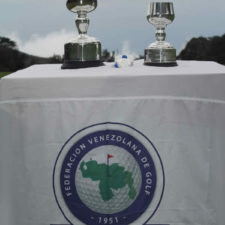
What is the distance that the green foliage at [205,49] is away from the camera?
9195 mm

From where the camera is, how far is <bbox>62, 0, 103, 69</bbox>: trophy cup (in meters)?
1.40

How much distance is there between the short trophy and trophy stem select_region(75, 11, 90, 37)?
243mm

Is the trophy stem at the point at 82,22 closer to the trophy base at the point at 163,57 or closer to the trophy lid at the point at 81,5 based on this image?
the trophy lid at the point at 81,5

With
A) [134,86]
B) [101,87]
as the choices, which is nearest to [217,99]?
[134,86]

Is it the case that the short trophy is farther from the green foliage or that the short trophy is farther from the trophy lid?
the green foliage

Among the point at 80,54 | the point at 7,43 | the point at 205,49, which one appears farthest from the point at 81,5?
the point at 7,43

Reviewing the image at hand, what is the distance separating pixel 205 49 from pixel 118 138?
28.4 feet

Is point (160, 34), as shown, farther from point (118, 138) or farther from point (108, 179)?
point (108, 179)

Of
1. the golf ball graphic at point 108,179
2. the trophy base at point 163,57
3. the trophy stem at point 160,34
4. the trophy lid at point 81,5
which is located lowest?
the golf ball graphic at point 108,179

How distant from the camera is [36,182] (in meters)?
1.28

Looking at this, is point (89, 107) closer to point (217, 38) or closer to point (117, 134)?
point (117, 134)

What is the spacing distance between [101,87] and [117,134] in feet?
0.52

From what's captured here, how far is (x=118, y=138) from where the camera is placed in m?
1.24

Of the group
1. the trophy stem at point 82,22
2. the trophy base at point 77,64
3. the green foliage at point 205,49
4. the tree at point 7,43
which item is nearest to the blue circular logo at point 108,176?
the trophy base at point 77,64
